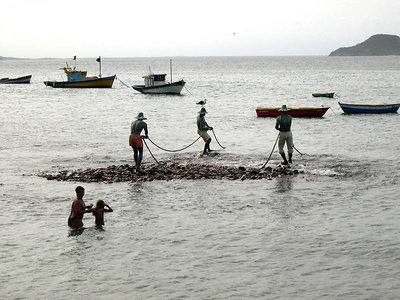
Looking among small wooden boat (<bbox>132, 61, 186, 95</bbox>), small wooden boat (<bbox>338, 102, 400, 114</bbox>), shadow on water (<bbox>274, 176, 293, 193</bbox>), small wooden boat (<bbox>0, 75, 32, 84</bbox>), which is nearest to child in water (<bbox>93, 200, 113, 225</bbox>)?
shadow on water (<bbox>274, 176, 293, 193</bbox>)

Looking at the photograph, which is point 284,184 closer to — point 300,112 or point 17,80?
point 300,112

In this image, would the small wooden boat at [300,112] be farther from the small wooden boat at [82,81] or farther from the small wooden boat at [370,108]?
the small wooden boat at [82,81]

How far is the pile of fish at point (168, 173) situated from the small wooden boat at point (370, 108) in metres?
23.9

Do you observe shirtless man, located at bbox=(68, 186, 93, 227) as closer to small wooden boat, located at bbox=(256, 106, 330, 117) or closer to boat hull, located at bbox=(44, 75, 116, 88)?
small wooden boat, located at bbox=(256, 106, 330, 117)

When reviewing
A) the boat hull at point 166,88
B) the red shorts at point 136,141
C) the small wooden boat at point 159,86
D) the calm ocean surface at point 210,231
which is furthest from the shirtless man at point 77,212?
the small wooden boat at point 159,86

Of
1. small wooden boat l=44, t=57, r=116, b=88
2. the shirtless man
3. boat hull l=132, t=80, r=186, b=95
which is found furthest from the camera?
small wooden boat l=44, t=57, r=116, b=88

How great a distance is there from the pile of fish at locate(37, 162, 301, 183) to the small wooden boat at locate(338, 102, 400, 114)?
23924 millimetres

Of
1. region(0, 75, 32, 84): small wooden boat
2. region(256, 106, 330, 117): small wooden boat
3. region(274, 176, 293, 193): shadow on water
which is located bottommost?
region(274, 176, 293, 193): shadow on water

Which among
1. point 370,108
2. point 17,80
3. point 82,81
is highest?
point 17,80

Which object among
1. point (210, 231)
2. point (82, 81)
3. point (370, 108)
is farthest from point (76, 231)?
point (82, 81)

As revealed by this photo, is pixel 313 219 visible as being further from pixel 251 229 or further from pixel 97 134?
pixel 97 134

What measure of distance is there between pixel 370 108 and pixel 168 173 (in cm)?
2671

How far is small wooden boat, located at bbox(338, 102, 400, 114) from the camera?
139 feet

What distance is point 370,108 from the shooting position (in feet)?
139
